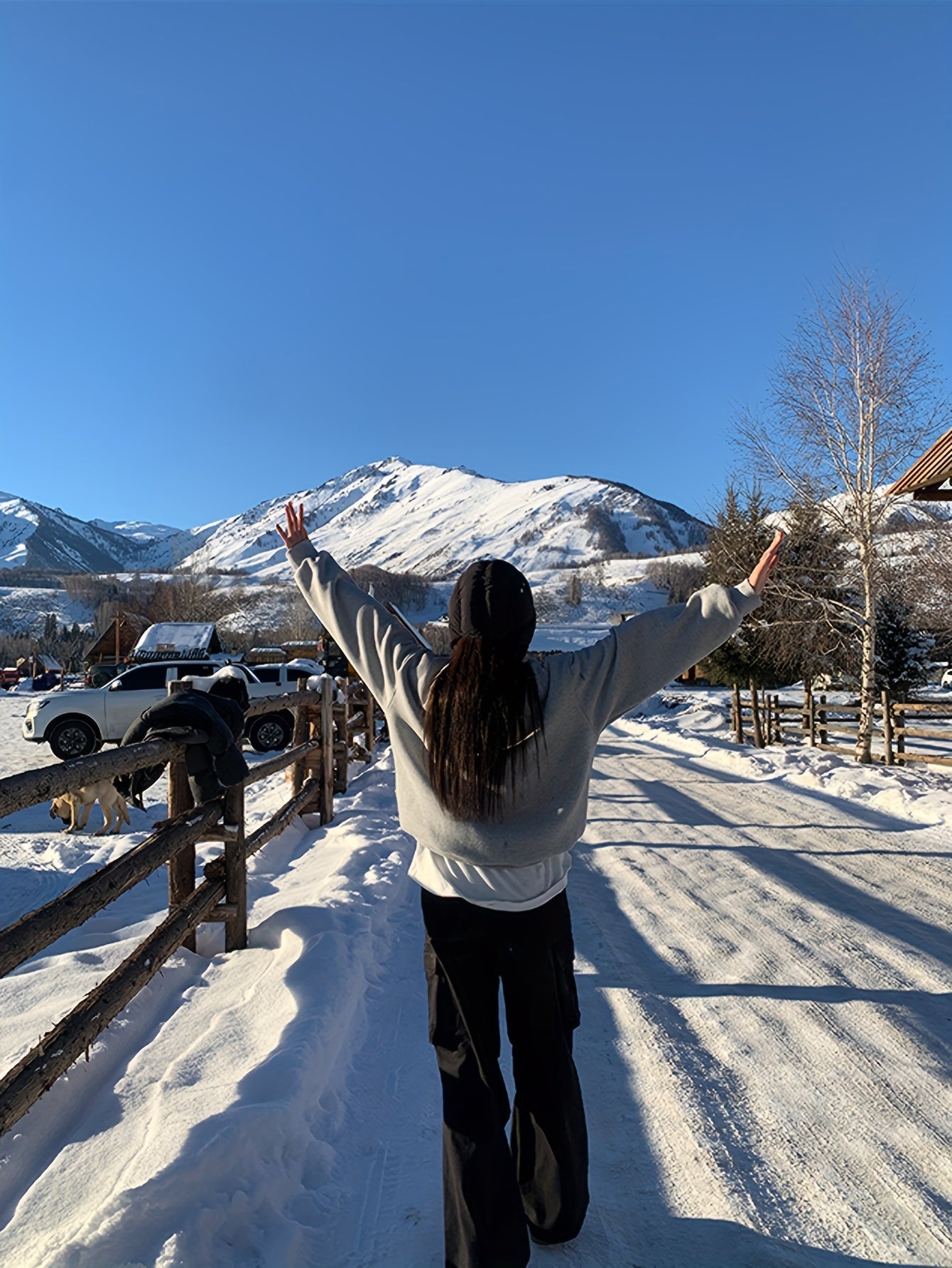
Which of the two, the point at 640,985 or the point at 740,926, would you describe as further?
the point at 740,926

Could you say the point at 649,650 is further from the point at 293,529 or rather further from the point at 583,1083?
the point at 583,1083

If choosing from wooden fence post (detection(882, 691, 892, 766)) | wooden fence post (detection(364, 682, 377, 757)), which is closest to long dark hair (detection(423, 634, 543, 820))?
wooden fence post (detection(364, 682, 377, 757))

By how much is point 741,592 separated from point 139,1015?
10.3 ft

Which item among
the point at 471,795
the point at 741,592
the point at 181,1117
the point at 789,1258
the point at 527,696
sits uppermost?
the point at 741,592

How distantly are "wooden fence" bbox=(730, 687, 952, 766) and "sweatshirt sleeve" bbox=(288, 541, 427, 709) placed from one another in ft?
38.6

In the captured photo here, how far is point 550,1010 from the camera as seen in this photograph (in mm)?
2191

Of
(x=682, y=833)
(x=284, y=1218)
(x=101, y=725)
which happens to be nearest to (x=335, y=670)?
(x=101, y=725)

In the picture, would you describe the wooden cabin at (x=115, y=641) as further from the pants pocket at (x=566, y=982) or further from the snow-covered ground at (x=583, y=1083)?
the pants pocket at (x=566, y=982)

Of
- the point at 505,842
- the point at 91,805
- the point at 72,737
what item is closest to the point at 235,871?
the point at 505,842

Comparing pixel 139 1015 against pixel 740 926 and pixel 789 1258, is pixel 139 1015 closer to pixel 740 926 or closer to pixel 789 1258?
pixel 789 1258

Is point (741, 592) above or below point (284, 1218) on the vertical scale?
above

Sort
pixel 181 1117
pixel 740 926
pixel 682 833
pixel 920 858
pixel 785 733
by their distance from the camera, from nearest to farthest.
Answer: pixel 181 1117 < pixel 740 926 < pixel 920 858 < pixel 682 833 < pixel 785 733

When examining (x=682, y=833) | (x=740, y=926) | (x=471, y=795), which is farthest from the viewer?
(x=682, y=833)

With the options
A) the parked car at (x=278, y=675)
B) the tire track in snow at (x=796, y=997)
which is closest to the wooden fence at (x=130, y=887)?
the tire track in snow at (x=796, y=997)
